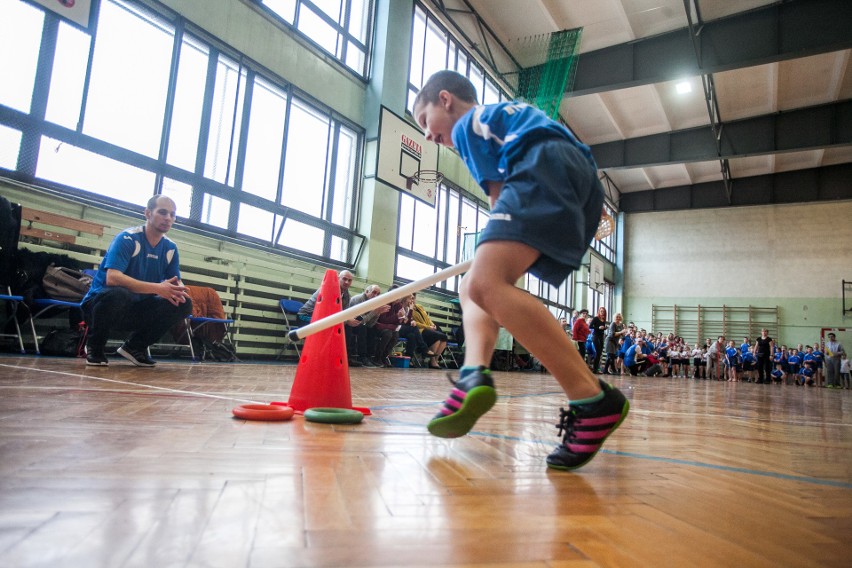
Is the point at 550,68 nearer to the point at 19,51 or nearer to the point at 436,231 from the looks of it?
the point at 436,231

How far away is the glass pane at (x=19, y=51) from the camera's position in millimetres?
4781

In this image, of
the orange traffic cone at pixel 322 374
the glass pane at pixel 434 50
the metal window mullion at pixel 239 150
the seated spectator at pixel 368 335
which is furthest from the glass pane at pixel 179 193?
the glass pane at pixel 434 50

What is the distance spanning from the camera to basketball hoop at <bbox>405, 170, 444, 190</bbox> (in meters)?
9.15

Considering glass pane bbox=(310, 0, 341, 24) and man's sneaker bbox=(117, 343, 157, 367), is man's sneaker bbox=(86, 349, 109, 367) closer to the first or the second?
man's sneaker bbox=(117, 343, 157, 367)

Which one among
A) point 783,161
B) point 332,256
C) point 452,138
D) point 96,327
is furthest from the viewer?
point 783,161

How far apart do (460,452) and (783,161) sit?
834 inches

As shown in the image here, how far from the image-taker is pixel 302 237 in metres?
8.09

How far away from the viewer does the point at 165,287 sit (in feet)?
11.9

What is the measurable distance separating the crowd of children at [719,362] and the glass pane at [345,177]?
9.32 metres

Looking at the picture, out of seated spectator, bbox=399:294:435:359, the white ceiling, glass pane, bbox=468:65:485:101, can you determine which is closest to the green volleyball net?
the white ceiling

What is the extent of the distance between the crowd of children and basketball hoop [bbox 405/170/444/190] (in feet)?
26.4

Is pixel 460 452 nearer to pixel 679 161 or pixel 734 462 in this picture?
pixel 734 462

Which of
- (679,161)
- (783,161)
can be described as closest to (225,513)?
(679,161)

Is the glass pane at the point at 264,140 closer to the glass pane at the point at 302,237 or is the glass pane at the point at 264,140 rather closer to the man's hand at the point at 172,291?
the glass pane at the point at 302,237
